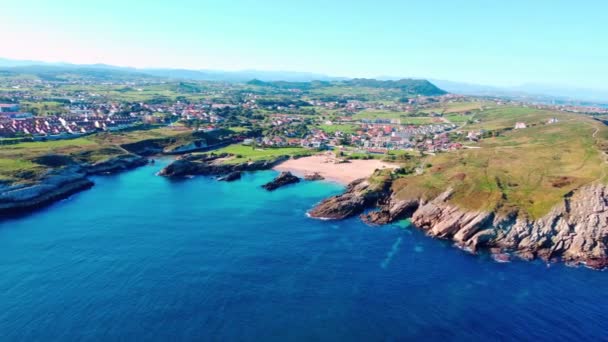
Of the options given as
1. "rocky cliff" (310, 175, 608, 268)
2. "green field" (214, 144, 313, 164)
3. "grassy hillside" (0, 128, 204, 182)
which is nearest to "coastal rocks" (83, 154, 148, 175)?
"grassy hillside" (0, 128, 204, 182)

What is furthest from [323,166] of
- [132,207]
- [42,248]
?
[42,248]

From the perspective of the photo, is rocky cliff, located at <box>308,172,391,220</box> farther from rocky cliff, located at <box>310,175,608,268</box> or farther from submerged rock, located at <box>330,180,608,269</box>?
submerged rock, located at <box>330,180,608,269</box>

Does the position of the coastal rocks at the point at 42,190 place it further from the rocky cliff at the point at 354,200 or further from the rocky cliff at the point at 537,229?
the rocky cliff at the point at 537,229

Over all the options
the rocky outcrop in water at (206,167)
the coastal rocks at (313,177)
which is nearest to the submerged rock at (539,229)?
the coastal rocks at (313,177)

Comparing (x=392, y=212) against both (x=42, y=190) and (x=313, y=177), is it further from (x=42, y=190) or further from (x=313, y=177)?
(x=42, y=190)

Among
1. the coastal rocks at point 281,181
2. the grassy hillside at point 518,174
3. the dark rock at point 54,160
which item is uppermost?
the grassy hillside at point 518,174

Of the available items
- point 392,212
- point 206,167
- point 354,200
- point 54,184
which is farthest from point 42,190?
point 392,212

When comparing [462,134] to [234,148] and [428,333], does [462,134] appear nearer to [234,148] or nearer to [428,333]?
[234,148]

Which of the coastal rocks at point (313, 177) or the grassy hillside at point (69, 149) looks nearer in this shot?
the grassy hillside at point (69, 149)
